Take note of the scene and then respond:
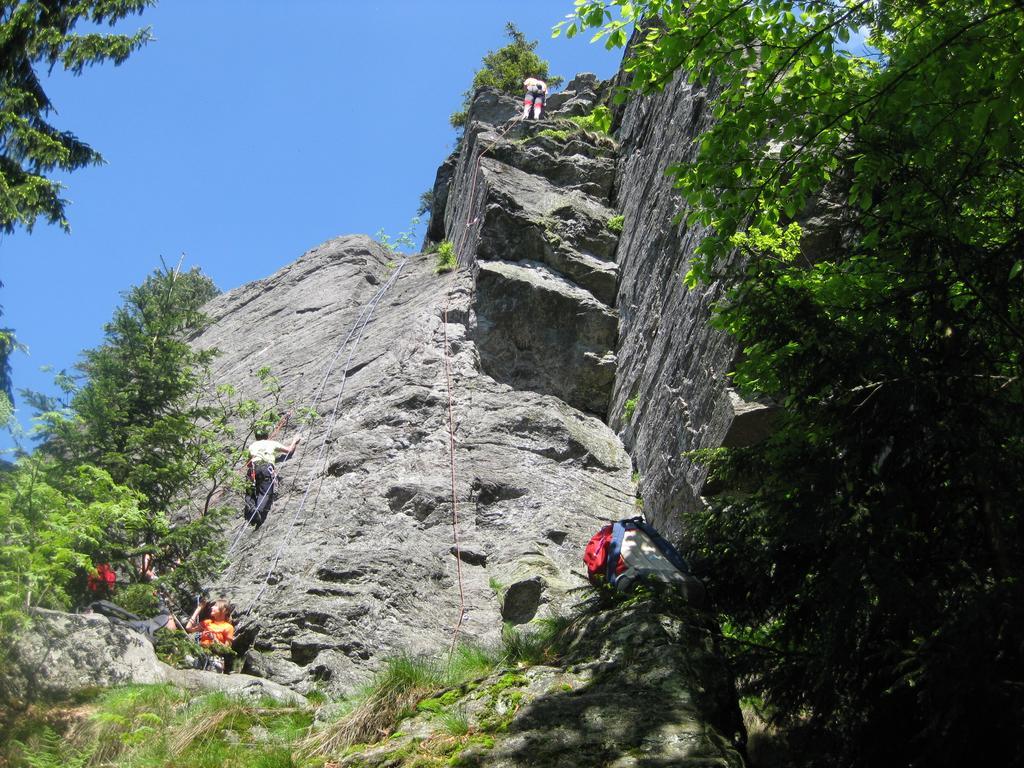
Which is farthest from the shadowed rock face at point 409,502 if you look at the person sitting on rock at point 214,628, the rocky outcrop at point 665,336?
the rocky outcrop at point 665,336

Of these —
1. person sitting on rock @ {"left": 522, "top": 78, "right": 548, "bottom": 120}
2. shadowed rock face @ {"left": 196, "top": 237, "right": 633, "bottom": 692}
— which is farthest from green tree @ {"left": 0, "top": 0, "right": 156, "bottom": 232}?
person sitting on rock @ {"left": 522, "top": 78, "right": 548, "bottom": 120}

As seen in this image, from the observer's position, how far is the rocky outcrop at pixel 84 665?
6.54 metres

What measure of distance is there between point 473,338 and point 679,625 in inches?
377

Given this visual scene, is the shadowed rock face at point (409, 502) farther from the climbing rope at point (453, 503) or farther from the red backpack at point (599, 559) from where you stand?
the red backpack at point (599, 559)

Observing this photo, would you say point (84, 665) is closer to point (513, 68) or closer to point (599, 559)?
point (599, 559)

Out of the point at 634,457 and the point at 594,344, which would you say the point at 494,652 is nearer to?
the point at 634,457

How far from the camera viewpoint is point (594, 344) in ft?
50.6

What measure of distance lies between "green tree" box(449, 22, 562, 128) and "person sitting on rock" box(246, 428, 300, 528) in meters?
17.4

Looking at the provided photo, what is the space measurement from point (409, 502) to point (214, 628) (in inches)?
119

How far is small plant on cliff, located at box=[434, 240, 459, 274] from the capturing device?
18609 mm

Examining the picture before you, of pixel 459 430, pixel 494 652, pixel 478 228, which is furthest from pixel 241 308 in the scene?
pixel 494 652

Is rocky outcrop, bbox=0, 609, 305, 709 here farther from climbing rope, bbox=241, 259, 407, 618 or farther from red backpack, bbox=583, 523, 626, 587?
red backpack, bbox=583, 523, 626, 587

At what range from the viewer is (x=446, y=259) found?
751 inches

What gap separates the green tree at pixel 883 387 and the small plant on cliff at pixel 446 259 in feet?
38.3
